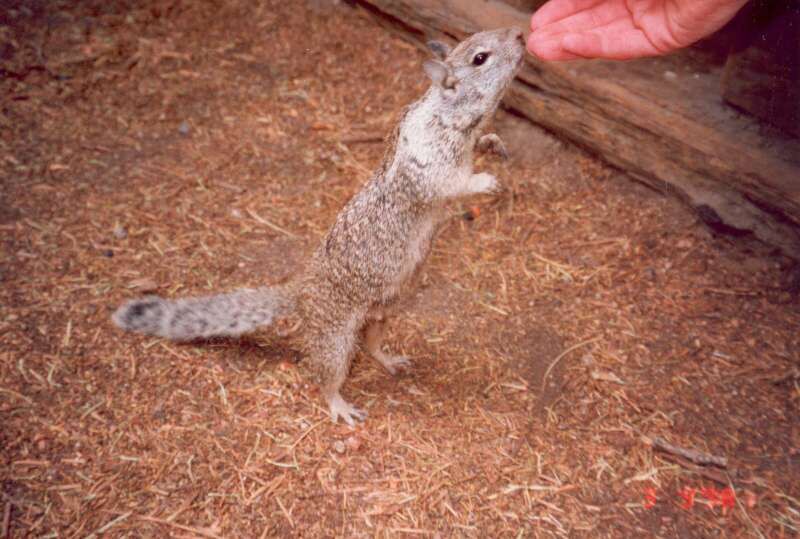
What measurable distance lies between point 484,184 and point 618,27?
1.20 m

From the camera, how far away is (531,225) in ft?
14.0

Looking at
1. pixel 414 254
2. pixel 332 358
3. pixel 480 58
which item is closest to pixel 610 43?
pixel 480 58

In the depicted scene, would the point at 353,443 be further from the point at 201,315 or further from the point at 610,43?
the point at 610,43

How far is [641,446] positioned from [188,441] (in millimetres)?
2220

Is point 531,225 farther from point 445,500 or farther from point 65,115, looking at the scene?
point 65,115

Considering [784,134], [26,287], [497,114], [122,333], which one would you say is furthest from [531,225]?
[26,287]

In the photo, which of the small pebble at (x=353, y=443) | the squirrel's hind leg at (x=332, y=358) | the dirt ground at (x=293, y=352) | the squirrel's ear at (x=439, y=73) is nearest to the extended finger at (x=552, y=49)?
the squirrel's ear at (x=439, y=73)

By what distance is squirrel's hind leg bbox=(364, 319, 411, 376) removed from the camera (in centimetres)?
333

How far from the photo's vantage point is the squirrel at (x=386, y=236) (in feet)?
9.42

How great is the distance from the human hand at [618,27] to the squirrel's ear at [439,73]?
0.78 m

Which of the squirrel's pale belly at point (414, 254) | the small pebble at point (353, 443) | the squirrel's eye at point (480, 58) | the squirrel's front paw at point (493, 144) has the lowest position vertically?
the small pebble at point (353, 443)

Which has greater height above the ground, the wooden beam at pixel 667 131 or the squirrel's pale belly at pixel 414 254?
the wooden beam at pixel 667 131
